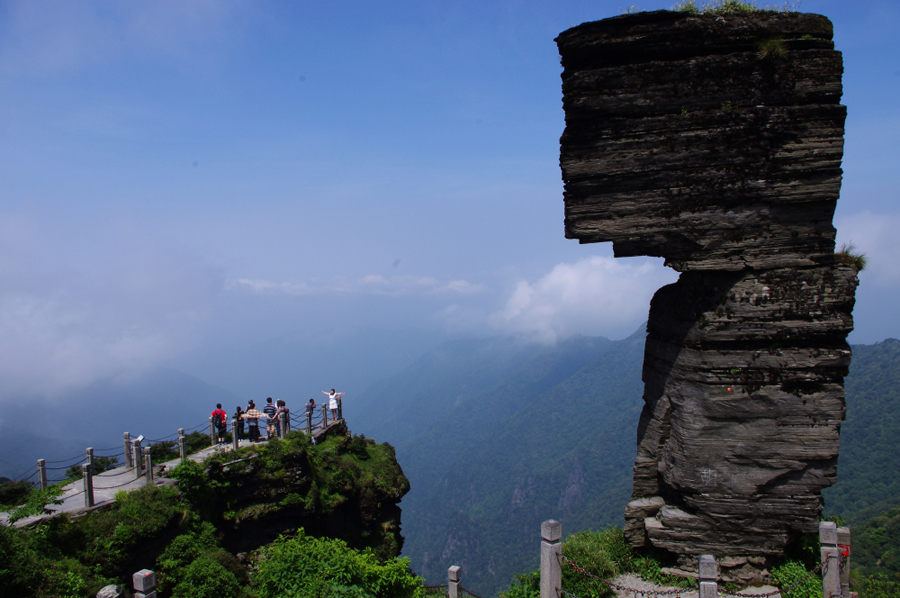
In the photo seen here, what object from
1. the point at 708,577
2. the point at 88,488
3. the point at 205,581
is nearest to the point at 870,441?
the point at 708,577

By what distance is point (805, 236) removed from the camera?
37.2ft

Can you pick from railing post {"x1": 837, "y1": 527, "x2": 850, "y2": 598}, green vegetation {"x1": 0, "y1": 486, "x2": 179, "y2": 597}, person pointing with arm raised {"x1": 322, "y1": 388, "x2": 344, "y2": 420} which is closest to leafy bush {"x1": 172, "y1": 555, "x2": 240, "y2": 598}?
green vegetation {"x1": 0, "y1": 486, "x2": 179, "y2": 597}

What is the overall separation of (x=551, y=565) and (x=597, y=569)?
8.10ft

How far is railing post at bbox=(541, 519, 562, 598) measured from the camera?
33.7ft

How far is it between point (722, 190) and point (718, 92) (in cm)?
207

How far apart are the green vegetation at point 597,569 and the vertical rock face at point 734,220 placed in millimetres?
788

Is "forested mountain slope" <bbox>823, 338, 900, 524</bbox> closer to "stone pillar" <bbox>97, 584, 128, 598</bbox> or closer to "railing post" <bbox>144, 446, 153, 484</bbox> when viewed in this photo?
"railing post" <bbox>144, 446, 153, 484</bbox>

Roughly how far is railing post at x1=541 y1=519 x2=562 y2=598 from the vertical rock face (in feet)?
12.0

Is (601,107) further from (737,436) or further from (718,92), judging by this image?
(737,436)

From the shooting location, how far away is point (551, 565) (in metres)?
10.4

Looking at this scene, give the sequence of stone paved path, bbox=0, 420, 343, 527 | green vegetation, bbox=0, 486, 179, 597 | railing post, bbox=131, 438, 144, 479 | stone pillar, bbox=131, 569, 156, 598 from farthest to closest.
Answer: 1. railing post, bbox=131, 438, 144, 479
2. stone paved path, bbox=0, 420, 343, 527
3. green vegetation, bbox=0, 486, 179, 597
4. stone pillar, bbox=131, 569, 156, 598

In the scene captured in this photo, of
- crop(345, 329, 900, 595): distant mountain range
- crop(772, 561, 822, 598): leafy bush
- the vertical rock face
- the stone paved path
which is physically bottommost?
crop(345, 329, 900, 595): distant mountain range

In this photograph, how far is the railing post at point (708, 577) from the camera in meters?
8.63

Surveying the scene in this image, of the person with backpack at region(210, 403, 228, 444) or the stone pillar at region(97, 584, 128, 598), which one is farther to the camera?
the person with backpack at region(210, 403, 228, 444)
